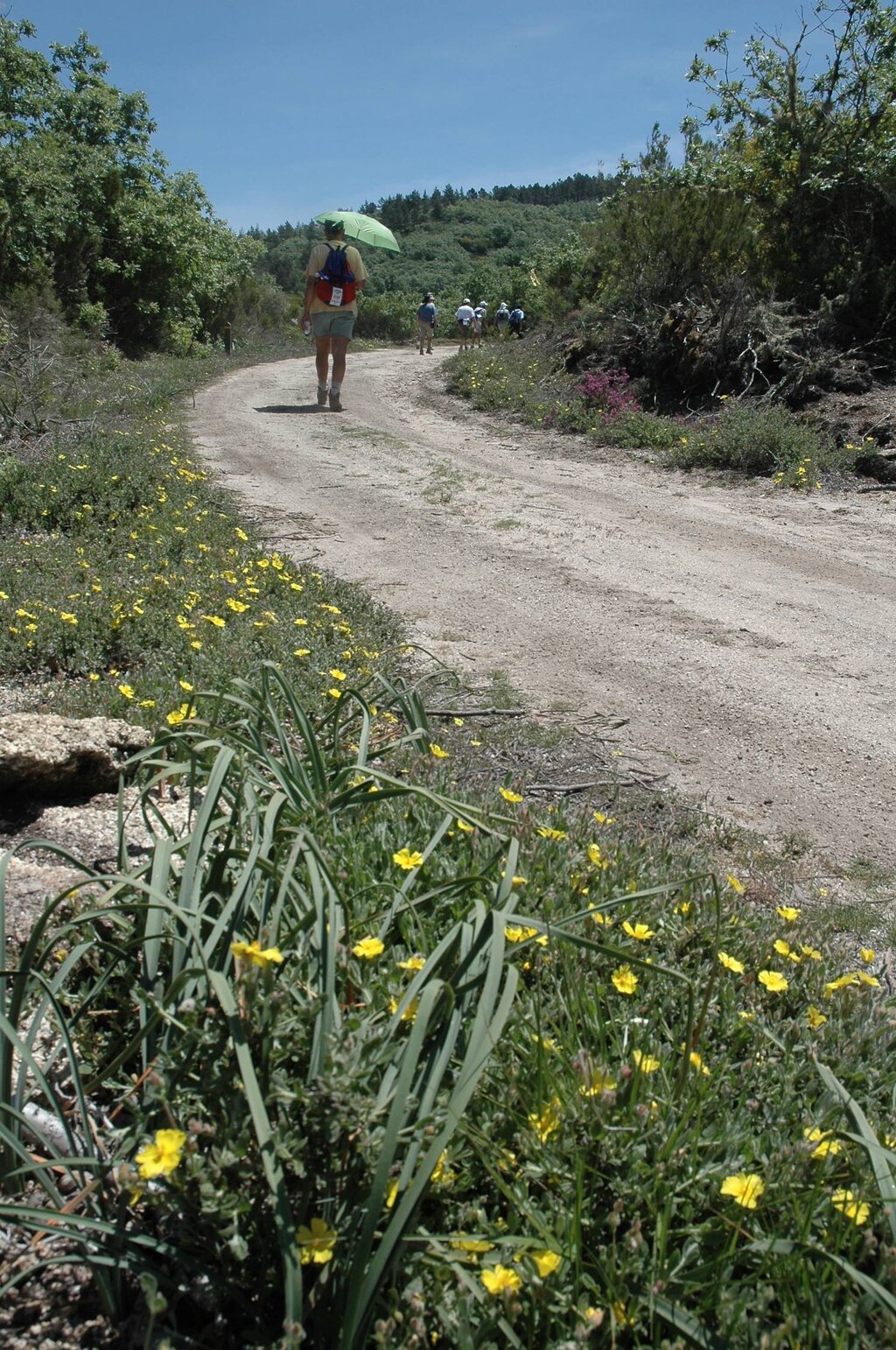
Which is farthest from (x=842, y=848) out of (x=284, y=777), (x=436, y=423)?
(x=436, y=423)

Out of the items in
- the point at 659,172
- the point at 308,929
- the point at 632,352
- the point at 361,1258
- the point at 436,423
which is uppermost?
the point at 659,172

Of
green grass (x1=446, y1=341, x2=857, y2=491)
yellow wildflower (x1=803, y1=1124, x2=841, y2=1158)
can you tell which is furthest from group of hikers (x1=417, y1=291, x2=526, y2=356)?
yellow wildflower (x1=803, y1=1124, x2=841, y2=1158)

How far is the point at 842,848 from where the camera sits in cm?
333

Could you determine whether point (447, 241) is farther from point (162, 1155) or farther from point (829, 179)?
point (162, 1155)

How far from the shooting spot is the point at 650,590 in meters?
6.00

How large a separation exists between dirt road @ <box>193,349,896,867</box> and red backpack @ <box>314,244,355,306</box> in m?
1.80

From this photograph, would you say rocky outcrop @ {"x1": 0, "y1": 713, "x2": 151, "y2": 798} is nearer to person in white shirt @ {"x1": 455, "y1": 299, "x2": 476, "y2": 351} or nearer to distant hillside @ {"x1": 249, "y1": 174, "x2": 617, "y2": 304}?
person in white shirt @ {"x1": 455, "y1": 299, "x2": 476, "y2": 351}

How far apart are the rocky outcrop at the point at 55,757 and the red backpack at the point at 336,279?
10034 mm

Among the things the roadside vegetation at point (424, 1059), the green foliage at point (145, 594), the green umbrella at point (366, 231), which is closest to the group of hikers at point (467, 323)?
the green umbrella at point (366, 231)

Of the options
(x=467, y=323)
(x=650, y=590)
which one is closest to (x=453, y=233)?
(x=467, y=323)

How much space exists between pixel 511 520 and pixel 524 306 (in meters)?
30.3

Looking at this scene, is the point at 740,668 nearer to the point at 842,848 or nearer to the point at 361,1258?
the point at 842,848

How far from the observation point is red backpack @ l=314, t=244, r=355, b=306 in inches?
464

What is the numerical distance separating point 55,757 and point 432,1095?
1.77m
